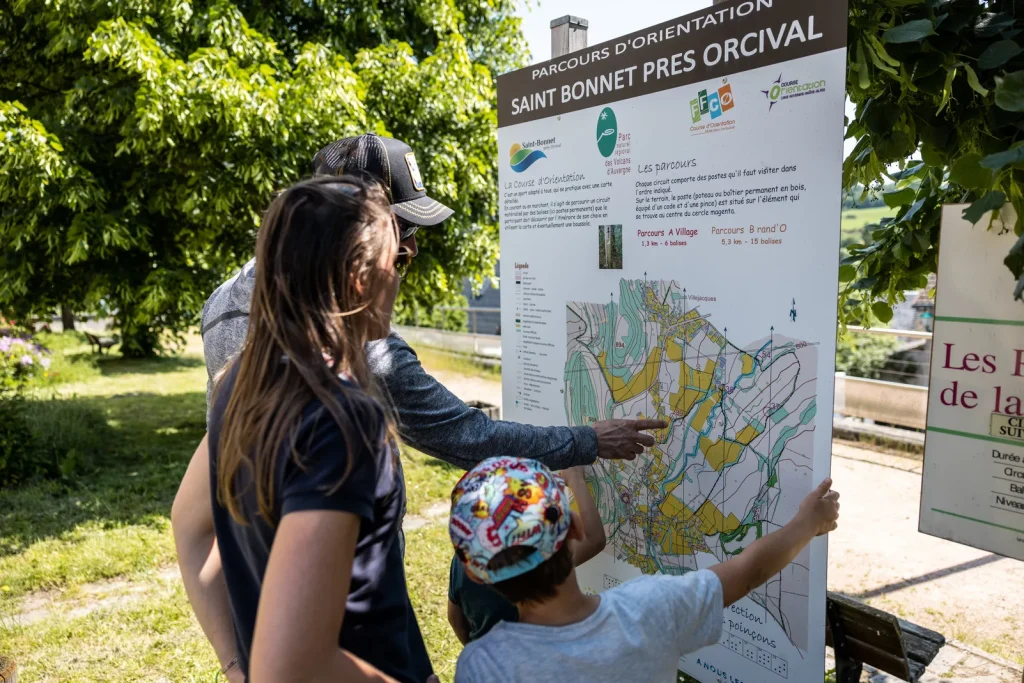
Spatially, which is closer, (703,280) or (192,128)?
(703,280)

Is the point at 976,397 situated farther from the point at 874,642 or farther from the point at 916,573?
the point at 916,573

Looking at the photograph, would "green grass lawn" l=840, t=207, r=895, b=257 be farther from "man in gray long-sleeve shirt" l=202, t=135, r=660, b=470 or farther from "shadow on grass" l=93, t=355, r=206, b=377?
"shadow on grass" l=93, t=355, r=206, b=377

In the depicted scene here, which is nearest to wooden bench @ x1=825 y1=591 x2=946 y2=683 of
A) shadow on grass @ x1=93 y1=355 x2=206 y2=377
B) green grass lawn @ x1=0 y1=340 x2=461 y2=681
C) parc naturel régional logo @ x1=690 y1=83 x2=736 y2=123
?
parc naturel régional logo @ x1=690 y1=83 x2=736 y2=123

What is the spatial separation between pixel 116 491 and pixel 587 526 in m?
6.09

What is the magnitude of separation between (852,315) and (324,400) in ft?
9.29

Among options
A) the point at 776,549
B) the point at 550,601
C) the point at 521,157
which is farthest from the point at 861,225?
the point at 550,601

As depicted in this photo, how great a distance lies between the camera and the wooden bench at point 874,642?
2.59 m

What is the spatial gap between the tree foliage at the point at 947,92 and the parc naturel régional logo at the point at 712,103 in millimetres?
334

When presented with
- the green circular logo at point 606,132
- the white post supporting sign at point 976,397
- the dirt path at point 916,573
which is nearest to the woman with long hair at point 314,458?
the green circular logo at point 606,132

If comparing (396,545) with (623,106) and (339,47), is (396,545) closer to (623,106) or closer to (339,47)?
(623,106)

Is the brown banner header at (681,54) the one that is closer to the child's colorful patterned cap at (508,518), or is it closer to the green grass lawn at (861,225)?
the green grass lawn at (861,225)

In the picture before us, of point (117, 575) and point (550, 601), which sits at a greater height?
point (550, 601)

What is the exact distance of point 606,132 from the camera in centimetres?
258

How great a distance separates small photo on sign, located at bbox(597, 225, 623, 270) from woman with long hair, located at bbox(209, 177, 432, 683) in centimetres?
129
